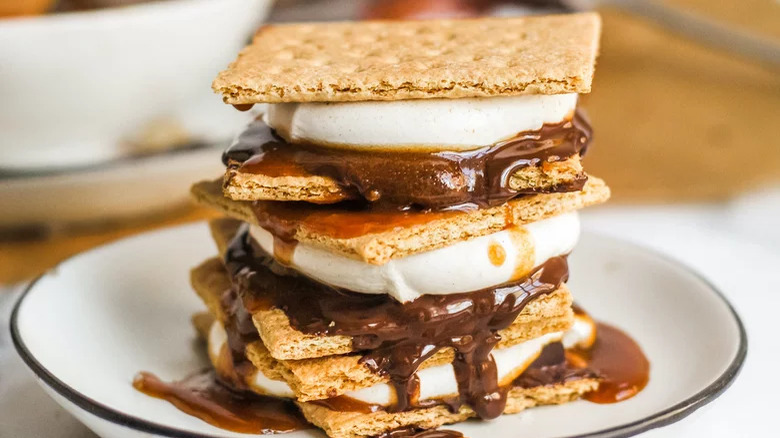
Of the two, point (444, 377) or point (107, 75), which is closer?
point (444, 377)

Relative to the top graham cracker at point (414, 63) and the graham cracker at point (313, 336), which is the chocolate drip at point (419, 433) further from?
the top graham cracker at point (414, 63)

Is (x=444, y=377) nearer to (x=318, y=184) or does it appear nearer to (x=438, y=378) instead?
(x=438, y=378)

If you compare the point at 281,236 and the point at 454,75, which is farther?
the point at 281,236

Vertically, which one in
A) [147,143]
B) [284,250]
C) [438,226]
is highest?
[438,226]

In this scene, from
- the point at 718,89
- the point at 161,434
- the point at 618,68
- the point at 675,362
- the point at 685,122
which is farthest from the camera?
the point at 618,68

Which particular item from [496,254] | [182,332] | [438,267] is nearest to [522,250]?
[496,254]

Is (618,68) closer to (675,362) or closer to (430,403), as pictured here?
(675,362)

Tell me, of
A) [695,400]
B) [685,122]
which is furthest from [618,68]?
[695,400]

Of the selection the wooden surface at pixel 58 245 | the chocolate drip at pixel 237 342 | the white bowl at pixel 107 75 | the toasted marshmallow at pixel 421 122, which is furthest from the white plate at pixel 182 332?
the white bowl at pixel 107 75
